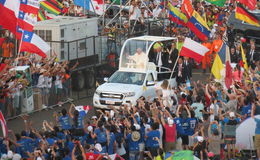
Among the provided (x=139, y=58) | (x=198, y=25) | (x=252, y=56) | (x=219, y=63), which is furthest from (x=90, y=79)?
(x=219, y=63)

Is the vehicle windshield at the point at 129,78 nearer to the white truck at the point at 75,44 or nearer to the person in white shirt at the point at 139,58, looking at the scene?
the person in white shirt at the point at 139,58

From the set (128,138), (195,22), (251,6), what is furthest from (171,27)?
(128,138)

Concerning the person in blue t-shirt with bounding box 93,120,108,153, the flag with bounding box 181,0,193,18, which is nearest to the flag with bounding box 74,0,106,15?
the flag with bounding box 181,0,193,18

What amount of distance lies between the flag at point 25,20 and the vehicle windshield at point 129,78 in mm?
4684

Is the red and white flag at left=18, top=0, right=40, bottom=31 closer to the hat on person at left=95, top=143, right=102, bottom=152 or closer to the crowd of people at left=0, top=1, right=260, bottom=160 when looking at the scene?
the crowd of people at left=0, top=1, right=260, bottom=160

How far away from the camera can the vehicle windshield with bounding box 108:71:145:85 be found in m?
27.3

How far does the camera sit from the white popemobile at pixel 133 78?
26.5 meters

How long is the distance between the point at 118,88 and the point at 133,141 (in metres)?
6.76

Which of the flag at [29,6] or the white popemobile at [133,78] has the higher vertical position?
the flag at [29,6]

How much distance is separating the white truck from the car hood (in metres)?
3.65

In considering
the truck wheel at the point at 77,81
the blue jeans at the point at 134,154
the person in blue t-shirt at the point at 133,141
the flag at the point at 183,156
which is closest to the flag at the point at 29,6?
the person in blue t-shirt at the point at 133,141

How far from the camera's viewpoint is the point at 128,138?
20078 millimetres

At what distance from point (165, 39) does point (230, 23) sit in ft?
25.6

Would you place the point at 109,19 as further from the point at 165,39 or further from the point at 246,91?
the point at 246,91
